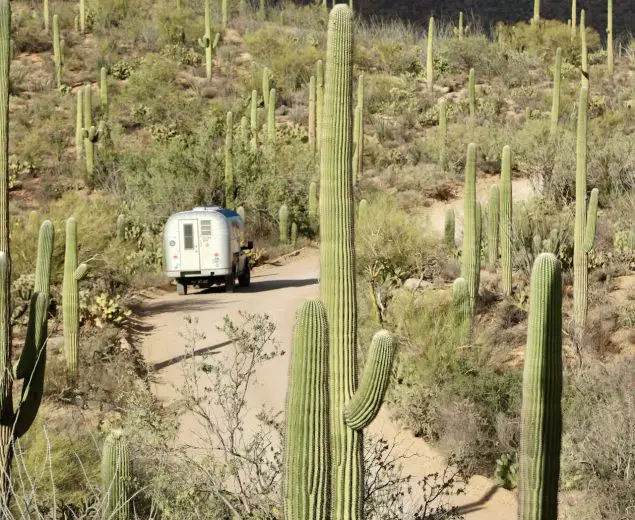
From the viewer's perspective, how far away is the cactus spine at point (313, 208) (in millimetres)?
27062

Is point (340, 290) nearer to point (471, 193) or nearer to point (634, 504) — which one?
point (634, 504)

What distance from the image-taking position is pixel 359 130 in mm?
29703

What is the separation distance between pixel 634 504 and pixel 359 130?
21.8 m

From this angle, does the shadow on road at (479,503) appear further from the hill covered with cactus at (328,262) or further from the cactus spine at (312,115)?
the cactus spine at (312,115)

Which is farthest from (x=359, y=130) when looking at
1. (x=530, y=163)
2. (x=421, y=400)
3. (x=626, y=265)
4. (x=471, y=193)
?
(x=421, y=400)

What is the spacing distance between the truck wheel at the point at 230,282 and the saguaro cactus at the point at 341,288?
12883mm

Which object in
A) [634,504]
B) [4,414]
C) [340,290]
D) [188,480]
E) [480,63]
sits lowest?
[634,504]

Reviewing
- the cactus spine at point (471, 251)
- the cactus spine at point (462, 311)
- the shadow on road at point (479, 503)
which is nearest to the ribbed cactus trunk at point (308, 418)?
the shadow on road at point (479, 503)

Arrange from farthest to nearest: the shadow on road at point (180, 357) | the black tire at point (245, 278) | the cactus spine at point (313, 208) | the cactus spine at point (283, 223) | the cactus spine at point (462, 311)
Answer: the cactus spine at point (313, 208), the cactus spine at point (283, 223), the black tire at point (245, 278), the shadow on road at point (180, 357), the cactus spine at point (462, 311)

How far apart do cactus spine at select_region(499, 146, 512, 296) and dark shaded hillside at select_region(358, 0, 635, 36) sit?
46187mm

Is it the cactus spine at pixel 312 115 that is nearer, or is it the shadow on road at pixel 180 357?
the shadow on road at pixel 180 357

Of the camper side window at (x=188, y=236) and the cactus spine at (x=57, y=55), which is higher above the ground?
the cactus spine at (x=57, y=55)

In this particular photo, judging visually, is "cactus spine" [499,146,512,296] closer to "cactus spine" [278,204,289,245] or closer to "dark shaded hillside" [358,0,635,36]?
"cactus spine" [278,204,289,245]

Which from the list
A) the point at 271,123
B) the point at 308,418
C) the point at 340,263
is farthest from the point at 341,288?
the point at 271,123
